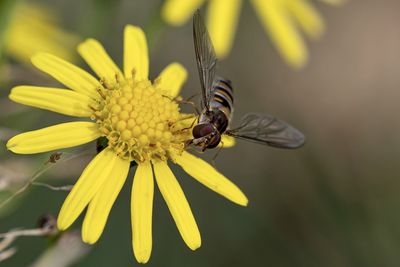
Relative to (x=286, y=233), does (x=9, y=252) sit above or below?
above

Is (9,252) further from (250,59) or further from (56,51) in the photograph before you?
(250,59)

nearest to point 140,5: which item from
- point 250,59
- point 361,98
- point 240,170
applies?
point 250,59

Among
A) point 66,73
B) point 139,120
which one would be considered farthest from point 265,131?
point 66,73

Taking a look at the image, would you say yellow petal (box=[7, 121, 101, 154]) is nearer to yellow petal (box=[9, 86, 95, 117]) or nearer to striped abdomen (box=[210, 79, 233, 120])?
yellow petal (box=[9, 86, 95, 117])

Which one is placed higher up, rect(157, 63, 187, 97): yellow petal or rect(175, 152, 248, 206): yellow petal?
rect(157, 63, 187, 97): yellow petal

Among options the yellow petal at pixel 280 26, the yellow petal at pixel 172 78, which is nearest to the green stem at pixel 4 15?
the yellow petal at pixel 172 78

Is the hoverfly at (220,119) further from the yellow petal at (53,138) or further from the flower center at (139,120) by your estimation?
the yellow petal at (53,138)

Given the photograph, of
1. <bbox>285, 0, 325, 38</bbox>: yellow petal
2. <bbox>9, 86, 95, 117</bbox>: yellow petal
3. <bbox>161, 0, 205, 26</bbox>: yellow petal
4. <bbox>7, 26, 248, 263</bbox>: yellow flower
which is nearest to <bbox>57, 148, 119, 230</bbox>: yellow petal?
Result: <bbox>7, 26, 248, 263</bbox>: yellow flower
